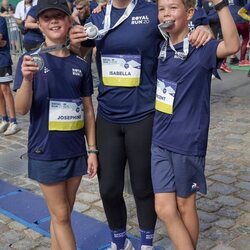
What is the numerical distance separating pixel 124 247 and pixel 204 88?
134cm

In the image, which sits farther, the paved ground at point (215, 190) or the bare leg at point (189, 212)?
the paved ground at point (215, 190)

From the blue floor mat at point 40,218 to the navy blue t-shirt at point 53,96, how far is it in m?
1.04

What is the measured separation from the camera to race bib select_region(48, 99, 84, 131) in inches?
109

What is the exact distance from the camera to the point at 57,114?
2.77 m

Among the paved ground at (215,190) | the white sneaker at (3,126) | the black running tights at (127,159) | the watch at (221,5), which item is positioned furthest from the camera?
the white sneaker at (3,126)

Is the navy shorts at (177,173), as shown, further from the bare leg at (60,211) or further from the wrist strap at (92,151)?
the bare leg at (60,211)

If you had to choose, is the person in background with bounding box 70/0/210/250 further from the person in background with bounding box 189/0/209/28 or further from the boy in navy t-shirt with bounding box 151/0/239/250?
the person in background with bounding box 189/0/209/28

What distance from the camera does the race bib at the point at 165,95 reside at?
8.87 feet

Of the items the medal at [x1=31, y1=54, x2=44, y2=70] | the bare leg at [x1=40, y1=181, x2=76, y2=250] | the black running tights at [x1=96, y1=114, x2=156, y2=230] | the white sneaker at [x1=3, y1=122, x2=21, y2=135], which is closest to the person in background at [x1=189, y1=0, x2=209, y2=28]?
the black running tights at [x1=96, y1=114, x2=156, y2=230]

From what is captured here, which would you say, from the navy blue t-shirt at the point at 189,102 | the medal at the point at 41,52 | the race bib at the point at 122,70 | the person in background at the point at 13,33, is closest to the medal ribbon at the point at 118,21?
the race bib at the point at 122,70

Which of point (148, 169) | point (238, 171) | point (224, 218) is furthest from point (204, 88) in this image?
point (238, 171)

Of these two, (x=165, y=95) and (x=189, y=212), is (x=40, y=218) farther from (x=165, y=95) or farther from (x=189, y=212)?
(x=165, y=95)

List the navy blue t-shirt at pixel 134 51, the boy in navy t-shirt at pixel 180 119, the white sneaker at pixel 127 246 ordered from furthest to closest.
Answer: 1. the white sneaker at pixel 127 246
2. the navy blue t-shirt at pixel 134 51
3. the boy in navy t-shirt at pixel 180 119

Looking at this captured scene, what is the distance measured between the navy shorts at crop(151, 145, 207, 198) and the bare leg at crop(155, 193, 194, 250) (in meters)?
0.05
